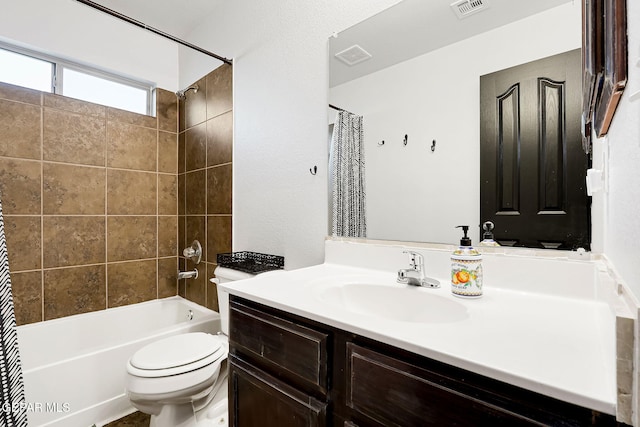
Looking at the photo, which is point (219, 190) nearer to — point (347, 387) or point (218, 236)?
point (218, 236)

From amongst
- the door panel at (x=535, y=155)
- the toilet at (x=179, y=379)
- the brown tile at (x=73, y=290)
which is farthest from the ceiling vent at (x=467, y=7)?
the brown tile at (x=73, y=290)

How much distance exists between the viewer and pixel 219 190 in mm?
2061

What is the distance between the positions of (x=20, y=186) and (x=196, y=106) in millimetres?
1192

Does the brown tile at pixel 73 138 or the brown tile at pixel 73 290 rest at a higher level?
the brown tile at pixel 73 138

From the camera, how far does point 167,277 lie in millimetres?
2441

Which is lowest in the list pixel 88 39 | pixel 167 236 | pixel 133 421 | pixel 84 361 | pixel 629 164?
pixel 133 421

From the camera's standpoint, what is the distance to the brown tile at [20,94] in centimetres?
177

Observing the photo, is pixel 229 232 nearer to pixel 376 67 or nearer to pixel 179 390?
pixel 179 390

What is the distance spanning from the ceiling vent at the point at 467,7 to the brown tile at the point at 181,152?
208 centimetres

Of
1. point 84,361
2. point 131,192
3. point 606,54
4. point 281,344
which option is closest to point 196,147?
point 131,192

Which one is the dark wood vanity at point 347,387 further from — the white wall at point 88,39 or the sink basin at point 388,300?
the white wall at point 88,39

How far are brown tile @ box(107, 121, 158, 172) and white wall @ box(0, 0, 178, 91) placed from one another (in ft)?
1.34

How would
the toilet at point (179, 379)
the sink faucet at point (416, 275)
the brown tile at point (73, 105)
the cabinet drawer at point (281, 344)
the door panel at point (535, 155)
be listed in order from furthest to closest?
1. the brown tile at point (73, 105)
2. the toilet at point (179, 379)
3. the sink faucet at point (416, 275)
4. the door panel at point (535, 155)
5. the cabinet drawer at point (281, 344)

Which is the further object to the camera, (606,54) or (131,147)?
(131,147)
